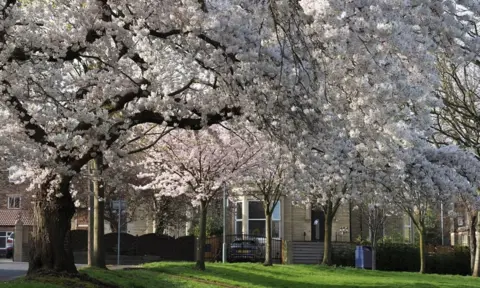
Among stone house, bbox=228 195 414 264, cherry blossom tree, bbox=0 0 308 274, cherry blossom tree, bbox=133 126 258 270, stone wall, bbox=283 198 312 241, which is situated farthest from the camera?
stone wall, bbox=283 198 312 241

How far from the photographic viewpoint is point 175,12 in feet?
39.5

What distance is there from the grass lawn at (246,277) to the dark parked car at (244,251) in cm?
715

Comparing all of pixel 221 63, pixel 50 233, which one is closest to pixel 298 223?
pixel 50 233

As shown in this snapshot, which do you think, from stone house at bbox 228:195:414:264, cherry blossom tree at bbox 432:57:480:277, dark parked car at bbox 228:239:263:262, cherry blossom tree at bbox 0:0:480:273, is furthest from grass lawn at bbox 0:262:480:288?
stone house at bbox 228:195:414:264

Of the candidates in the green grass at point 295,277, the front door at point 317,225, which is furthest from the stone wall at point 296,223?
the green grass at point 295,277

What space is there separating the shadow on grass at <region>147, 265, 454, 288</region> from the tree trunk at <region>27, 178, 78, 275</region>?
A: 6.50m

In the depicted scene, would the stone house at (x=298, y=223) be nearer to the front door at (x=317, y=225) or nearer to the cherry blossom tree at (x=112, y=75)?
the front door at (x=317, y=225)

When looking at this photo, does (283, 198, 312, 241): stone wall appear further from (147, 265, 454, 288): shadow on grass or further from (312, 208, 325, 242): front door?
(147, 265, 454, 288): shadow on grass

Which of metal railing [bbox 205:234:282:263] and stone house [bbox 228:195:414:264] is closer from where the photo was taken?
metal railing [bbox 205:234:282:263]

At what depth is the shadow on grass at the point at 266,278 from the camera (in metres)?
21.4

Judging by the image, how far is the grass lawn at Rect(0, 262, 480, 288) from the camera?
60.7ft

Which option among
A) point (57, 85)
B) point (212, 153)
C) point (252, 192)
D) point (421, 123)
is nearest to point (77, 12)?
point (57, 85)

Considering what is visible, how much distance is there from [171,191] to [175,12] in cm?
1490

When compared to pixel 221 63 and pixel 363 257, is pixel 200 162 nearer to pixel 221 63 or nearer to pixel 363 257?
pixel 363 257
